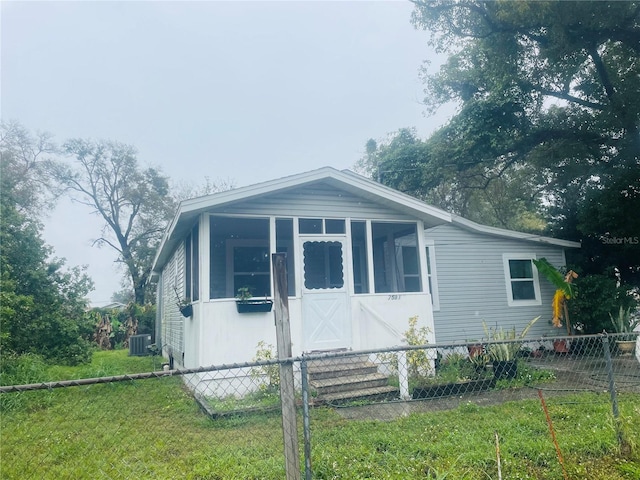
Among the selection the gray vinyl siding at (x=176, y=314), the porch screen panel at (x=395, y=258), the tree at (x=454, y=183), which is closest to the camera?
the porch screen panel at (x=395, y=258)

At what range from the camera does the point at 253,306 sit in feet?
21.6

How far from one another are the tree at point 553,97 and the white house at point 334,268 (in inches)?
130

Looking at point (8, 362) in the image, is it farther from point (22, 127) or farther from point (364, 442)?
point (22, 127)

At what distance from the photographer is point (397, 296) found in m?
7.73

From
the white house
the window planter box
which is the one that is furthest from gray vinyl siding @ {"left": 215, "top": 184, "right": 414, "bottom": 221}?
the window planter box

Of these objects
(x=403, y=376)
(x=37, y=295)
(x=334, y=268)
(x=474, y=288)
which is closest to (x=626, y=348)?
(x=474, y=288)

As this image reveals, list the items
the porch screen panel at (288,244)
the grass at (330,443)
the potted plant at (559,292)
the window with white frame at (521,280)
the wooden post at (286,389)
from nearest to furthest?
the wooden post at (286,389) < the grass at (330,443) < the porch screen panel at (288,244) < the potted plant at (559,292) < the window with white frame at (521,280)

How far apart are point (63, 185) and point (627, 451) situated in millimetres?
27894

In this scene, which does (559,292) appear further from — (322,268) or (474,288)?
(322,268)

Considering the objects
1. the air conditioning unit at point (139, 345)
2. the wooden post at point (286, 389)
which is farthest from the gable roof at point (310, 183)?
the air conditioning unit at point (139, 345)

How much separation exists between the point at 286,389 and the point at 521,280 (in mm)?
10489

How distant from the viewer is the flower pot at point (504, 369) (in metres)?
6.70

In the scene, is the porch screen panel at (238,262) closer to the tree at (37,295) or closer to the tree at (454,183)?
the tree at (37,295)

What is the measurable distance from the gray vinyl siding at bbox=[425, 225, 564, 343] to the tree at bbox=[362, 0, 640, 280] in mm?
2821
